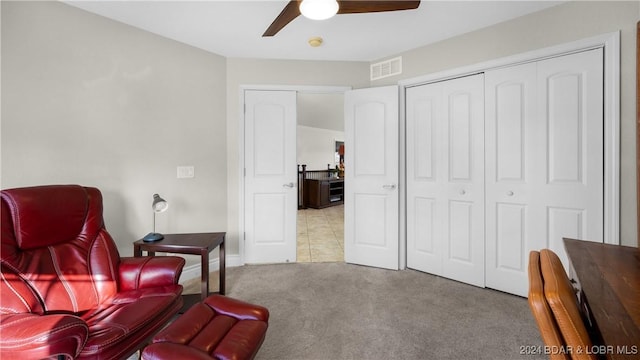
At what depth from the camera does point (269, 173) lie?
3.23m

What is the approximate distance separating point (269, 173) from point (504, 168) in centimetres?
238

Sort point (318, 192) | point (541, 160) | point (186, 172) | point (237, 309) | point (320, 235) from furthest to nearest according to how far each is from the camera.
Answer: point (318, 192) < point (320, 235) < point (186, 172) < point (541, 160) < point (237, 309)

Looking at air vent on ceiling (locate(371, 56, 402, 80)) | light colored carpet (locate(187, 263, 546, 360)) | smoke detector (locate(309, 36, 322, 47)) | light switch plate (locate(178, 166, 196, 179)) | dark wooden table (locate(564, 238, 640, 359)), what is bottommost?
light colored carpet (locate(187, 263, 546, 360))

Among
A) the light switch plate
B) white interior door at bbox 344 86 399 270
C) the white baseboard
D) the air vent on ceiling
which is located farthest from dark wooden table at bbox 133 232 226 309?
the air vent on ceiling

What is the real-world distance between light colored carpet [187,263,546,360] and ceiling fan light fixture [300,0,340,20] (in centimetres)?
200

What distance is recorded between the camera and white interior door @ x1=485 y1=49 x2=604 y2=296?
2.06 m

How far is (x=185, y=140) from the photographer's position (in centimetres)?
284

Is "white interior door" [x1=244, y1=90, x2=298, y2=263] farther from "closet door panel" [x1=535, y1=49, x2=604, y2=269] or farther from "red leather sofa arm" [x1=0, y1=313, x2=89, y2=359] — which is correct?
"closet door panel" [x1=535, y1=49, x2=604, y2=269]

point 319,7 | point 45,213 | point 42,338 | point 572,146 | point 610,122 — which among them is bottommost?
point 42,338

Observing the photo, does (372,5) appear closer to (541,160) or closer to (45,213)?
(541,160)

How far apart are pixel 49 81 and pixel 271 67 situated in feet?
6.35

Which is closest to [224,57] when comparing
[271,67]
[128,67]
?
[271,67]

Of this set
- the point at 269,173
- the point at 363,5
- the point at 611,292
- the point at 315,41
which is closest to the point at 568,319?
the point at 611,292

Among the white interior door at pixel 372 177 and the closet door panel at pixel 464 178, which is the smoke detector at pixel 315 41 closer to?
the white interior door at pixel 372 177
